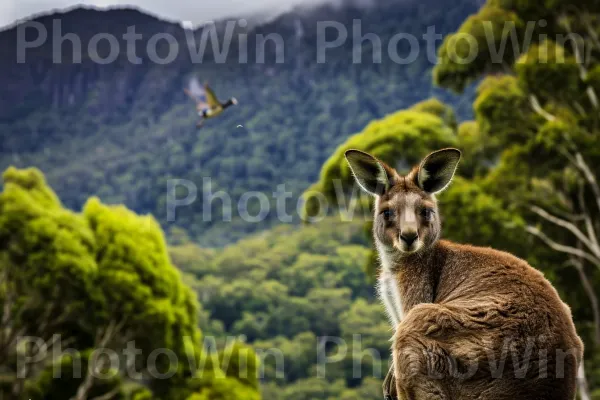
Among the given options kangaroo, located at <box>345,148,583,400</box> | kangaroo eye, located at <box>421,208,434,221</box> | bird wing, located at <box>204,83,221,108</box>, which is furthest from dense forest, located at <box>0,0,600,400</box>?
kangaroo eye, located at <box>421,208,434,221</box>

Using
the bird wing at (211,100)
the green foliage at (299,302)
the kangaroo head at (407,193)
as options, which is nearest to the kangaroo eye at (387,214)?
the kangaroo head at (407,193)

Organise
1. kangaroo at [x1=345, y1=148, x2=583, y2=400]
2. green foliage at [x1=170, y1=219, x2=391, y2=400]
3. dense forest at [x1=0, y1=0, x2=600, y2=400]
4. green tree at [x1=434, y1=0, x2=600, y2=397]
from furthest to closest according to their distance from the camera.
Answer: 1. green foliage at [x1=170, y1=219, x2=391, y2=400]
2. dense forest at [x1=0, y1=0, x2=600, y2=400]
3. green tree at [x1=434, y1=0, x2=600, y2=397]
4. kangaroo at [x1=345, y1=148, x2=583, y2=400]

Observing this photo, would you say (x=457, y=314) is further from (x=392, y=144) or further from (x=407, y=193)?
(x=392, y=144)

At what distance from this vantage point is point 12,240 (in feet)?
74.0

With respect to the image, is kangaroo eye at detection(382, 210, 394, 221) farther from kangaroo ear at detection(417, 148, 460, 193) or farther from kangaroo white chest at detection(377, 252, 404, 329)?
kangaroo white chest at detection(377, 252, 404, 329)

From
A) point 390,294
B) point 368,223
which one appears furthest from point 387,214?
point 368,223

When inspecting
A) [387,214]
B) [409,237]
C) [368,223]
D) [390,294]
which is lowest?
[368,223]

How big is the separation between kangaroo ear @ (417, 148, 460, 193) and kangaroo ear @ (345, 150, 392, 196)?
0.64ft

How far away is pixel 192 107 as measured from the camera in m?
72.6

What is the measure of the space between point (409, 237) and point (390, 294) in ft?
1.92

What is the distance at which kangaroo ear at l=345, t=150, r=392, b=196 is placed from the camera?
4.90m

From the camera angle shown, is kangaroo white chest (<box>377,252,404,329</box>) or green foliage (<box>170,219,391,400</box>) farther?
green foliage (<box>170,219,391,400</box>)

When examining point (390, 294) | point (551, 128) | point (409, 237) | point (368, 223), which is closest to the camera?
point (409, 237)

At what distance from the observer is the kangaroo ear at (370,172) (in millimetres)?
4898
